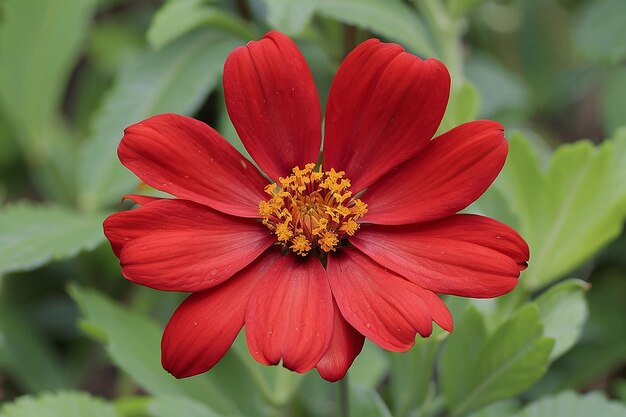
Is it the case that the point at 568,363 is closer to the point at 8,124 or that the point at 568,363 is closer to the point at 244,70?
the point at 244,70

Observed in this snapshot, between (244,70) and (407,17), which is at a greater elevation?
(407,17)

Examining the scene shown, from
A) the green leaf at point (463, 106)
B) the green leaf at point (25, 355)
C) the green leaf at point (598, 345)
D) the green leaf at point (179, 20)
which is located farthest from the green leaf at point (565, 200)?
the green leaf at point (25, 355)

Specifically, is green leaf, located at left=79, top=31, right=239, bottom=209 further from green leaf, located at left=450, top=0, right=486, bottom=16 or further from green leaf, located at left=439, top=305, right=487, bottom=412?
green leaf, located at left=439, top=305, right=487, bottom=412

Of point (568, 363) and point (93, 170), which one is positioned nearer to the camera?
point (93, 170)

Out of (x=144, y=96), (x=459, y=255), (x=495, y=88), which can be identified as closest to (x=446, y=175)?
(x=459, y=255)

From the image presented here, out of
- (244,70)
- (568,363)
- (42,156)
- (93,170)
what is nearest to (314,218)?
(244,70)
